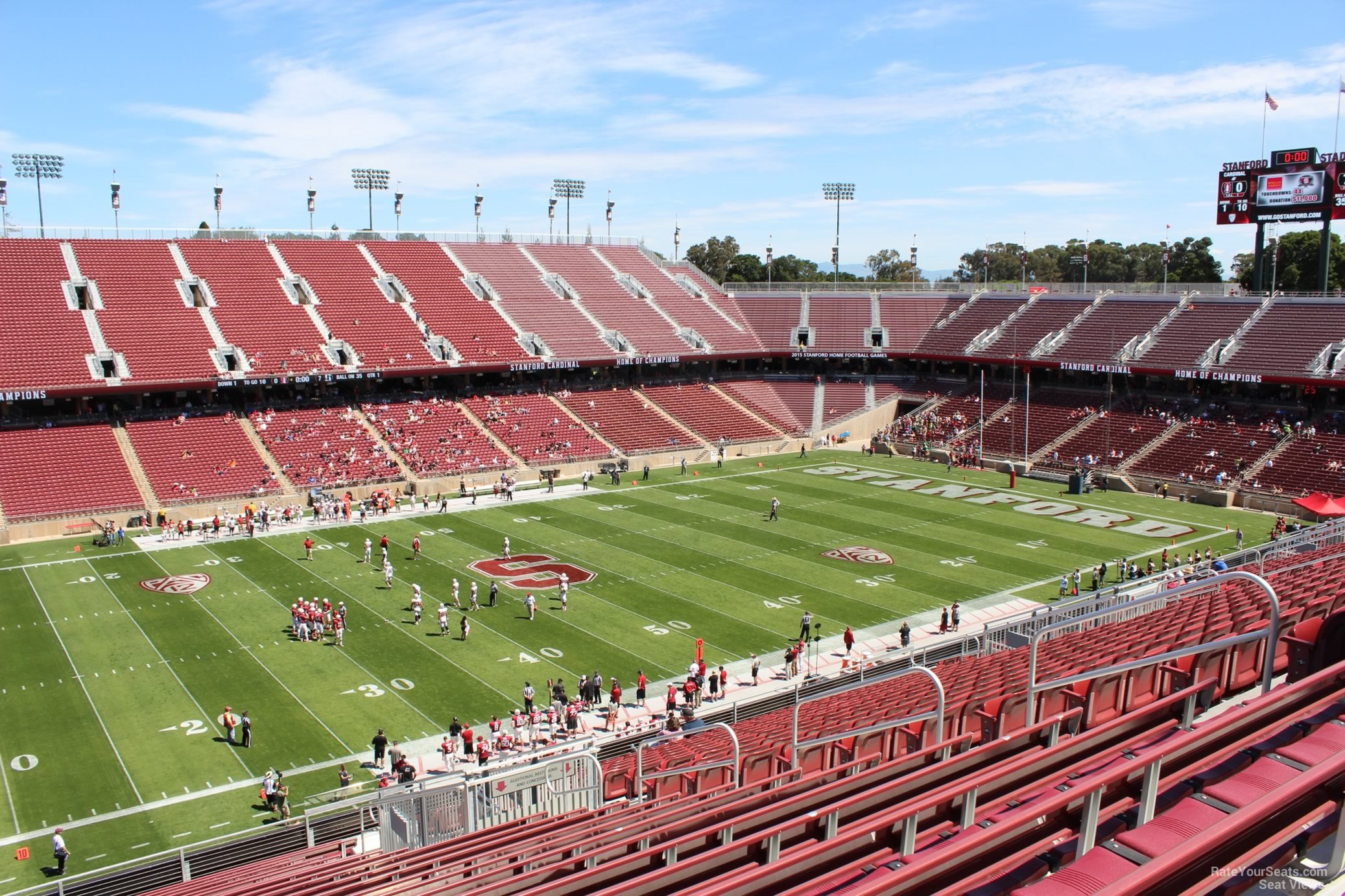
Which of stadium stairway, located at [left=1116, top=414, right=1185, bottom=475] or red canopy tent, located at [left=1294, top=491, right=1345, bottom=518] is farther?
stadium stairway, located at [left=1116, top=414, right=1185, bottom=475]

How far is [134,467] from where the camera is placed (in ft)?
151

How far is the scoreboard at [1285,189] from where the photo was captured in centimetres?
5453

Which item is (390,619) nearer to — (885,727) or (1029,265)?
(885,727)

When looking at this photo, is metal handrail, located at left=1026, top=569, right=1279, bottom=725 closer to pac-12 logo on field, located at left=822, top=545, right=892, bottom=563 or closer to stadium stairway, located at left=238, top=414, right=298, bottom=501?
pac-12 logo on field, located at left=822, top=545, right=892, bottom=563

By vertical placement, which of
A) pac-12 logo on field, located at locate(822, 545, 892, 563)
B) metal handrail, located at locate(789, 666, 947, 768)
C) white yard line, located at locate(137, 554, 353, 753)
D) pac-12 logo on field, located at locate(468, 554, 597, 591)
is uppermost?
metal handrail, located at locate(789, 666, 947, 768)

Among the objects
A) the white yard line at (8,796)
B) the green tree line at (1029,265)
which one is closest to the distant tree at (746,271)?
the green tree line at (1029,265)

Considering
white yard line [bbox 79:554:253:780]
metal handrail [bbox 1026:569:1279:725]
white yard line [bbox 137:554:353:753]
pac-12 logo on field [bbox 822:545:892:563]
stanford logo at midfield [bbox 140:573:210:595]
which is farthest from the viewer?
pac-12 logo on field [bbox 822:545:892:563]

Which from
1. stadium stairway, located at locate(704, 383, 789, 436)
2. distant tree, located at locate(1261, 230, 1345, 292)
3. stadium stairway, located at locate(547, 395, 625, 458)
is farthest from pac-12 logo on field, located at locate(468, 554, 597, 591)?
distant tree, located at locate(1261, 230, 1345, 292)

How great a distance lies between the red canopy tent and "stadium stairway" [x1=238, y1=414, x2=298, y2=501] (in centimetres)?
4183

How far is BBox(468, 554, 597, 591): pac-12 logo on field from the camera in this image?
34.6m

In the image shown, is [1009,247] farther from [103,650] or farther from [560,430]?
[103,650]

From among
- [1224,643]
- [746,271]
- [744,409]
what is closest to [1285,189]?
[744,409]

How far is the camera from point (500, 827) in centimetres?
1174

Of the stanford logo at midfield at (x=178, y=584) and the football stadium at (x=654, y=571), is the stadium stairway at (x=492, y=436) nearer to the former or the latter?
the football stadium at (x=654, y=571)
